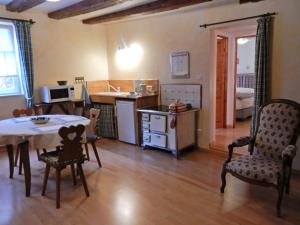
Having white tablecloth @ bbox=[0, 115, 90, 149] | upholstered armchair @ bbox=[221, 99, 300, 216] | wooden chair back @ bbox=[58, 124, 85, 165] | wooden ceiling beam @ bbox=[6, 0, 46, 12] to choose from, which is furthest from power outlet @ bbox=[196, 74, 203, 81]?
wooden ceiling beam @ bbox=[6, 0, 46, 12]

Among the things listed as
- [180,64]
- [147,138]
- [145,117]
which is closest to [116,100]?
[145,117]

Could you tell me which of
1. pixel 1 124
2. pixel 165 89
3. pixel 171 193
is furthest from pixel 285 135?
pixel 1 124

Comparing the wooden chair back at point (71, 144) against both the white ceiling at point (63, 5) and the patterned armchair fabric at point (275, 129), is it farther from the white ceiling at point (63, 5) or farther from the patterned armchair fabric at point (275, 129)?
the white ceiling at point (63, 5)

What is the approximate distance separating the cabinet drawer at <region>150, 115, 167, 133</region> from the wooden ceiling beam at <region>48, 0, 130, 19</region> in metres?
1.83

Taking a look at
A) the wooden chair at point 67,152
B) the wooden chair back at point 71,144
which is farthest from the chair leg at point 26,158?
the wooden chair back at point 71,144

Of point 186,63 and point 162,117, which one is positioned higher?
point 186,63

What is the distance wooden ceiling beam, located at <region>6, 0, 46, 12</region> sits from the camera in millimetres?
3737

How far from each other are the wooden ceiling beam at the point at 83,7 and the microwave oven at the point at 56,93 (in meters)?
1.29

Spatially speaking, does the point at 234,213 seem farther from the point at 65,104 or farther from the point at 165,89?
the point at 65,104

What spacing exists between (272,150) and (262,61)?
123 cm

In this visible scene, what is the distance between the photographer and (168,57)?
4715 mm

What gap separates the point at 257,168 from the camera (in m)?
2.54

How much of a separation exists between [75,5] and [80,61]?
150 centimetres

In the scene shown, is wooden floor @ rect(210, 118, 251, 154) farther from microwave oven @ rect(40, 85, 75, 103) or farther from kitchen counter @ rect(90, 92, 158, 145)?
microwave oven @ rect(40, 85, 75, 103)
